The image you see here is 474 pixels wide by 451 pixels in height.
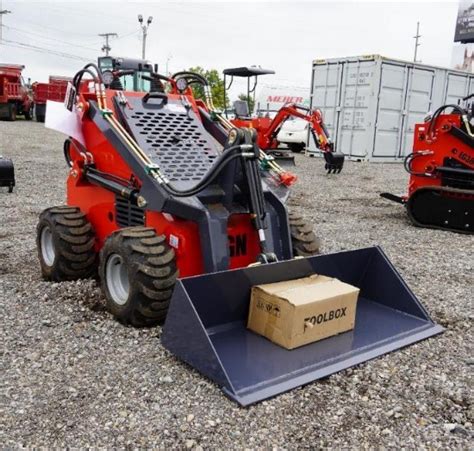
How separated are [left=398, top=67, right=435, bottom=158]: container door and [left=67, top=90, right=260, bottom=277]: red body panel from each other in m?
13.2

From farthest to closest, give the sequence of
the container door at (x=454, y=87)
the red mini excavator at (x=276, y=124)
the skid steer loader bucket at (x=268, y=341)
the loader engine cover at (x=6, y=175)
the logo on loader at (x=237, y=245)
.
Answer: the container door at (x=454, y=87) → the red mini excavator at (x=276, y=124) → the loader engine cover at (x=6, y=175) → the logo on loader at (x=237, y=245) → the skid steer loader bucket at (x=268, y=341)

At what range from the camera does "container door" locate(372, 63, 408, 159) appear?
15992 mm

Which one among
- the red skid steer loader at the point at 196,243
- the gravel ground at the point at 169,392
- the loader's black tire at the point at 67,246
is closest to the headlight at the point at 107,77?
the red skid steer loader at the point at 196,243

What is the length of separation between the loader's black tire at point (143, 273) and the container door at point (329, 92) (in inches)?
553

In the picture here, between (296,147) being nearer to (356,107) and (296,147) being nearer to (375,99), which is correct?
(356,107)

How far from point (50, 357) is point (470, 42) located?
49735 mm

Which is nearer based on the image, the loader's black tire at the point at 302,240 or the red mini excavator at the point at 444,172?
the loader's black tire at the point at 302,240

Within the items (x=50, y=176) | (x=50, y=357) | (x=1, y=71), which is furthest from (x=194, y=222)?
(x=1, y=71)

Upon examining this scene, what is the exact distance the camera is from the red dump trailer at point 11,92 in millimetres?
26833

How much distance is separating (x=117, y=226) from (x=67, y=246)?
1.42 feet

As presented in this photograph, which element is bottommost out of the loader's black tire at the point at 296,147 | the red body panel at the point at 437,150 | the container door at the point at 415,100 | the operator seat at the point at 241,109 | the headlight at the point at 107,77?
the loader's black tire at the point at 296,147

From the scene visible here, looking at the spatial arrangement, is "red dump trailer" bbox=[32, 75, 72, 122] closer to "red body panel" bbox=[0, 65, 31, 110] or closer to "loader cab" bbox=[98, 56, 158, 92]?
"red body panel" bbox=[0, 65, 31, 110]

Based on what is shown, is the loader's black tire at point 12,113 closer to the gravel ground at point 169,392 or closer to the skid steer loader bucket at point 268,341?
the gravel ground at point 169,392

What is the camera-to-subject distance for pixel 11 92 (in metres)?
27.5
